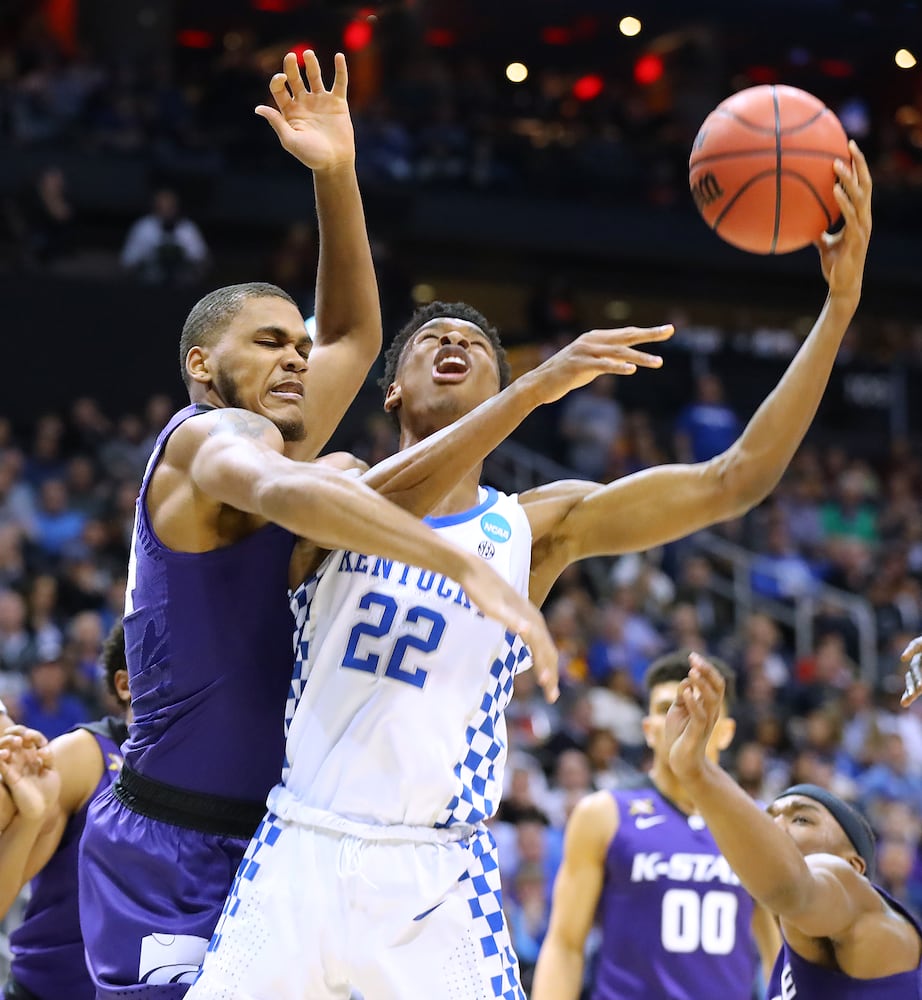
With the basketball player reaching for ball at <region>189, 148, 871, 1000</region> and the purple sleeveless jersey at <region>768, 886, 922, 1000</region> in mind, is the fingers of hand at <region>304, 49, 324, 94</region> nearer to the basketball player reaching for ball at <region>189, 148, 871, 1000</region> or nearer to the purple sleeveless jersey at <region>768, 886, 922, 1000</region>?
the basketball player reaching for ball at <region>189, 148, 871, 1000</region>

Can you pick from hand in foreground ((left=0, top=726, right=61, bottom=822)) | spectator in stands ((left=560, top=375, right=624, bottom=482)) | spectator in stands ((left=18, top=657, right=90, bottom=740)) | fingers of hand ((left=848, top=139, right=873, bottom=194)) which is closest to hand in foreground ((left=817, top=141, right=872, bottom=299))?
fingers of hand ((left=848, top=139, right=873, bottom=194))

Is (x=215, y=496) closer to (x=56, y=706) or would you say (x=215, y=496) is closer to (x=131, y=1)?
(x=56, y=706)

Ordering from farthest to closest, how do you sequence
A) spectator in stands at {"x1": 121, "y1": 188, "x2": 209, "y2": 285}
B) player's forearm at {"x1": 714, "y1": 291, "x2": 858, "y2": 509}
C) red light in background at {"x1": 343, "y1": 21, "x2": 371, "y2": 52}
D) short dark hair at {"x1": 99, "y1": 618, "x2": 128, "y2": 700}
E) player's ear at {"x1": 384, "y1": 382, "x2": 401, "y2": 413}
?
red light in background at {"x1": 343, "y1": 21, "x2": 371, "y2": 52} → spectator in stands at {"x1": 121, "y1": 188, "x2": 209, "y2": 285} → short dark hair at {"x1": 99, "y1": 618, "x2": 128, "y2": 700} → player's ear at {"x1": 384, "y1": 382, "x2": 401, "y2": 413} → player's forearm at {"x1": 714, "y1": 291, "x2": 858, "y2": 509}

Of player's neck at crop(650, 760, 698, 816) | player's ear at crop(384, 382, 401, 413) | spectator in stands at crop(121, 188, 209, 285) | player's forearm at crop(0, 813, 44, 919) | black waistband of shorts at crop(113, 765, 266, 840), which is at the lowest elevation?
player's forearm at crop(0, 813, 44, 919)

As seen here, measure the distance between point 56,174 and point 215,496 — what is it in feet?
40.1

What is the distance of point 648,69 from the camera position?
76.0 feet

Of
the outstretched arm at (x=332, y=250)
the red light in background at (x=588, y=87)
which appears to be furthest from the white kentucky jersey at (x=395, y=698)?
→ the red light in background at (x=588, y=87)

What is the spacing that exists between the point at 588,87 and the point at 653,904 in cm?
1731

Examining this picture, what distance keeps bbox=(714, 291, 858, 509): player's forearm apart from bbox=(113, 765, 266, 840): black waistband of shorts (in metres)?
1.38

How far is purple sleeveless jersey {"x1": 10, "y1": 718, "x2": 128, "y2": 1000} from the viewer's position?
453 centimetres

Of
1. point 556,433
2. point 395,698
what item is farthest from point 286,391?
point 556,433

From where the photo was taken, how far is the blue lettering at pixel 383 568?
362 centimetres

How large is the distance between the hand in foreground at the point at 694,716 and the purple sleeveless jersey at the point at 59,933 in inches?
65.6

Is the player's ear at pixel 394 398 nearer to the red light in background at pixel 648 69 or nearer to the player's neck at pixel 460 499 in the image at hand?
the player's neck at pixel 460 499
